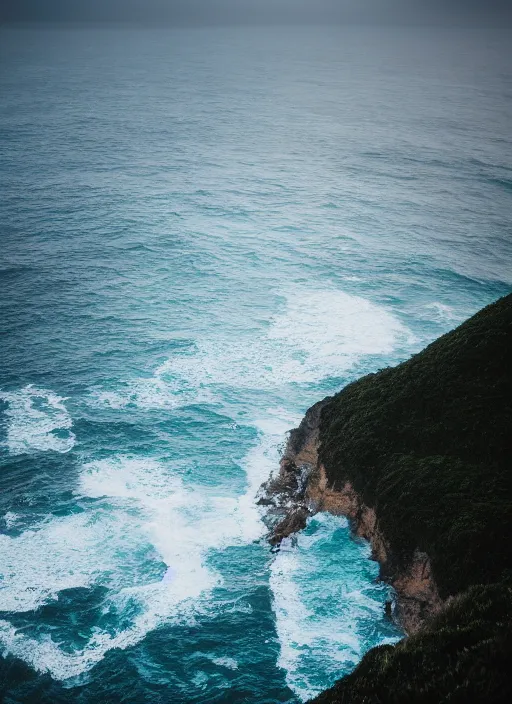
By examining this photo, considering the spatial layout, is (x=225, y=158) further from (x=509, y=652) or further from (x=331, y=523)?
(x=509, y=652)

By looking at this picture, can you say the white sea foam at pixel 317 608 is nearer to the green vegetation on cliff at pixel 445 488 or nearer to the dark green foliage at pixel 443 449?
the green vegetation on cliff at pixel 445 488

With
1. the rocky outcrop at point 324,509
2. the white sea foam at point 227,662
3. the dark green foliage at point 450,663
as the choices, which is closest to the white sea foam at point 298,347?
the rocky outcrop at point 324,509

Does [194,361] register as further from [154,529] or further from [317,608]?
[317,608]

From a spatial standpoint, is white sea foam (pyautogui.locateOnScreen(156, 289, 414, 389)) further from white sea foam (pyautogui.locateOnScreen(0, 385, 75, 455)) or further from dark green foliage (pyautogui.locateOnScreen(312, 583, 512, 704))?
dark green foliage (pyautogui.locateOnScreen(312, 583, 512, 704))

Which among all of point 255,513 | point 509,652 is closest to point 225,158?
point 255,513

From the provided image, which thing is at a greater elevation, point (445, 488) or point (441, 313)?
point (445, 488)

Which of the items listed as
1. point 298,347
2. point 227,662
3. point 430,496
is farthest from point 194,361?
point 430,496
